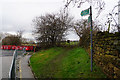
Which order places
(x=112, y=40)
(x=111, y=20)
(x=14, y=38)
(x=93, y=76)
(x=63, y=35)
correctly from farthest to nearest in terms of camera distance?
(x=14, y=38) → (x=63, y=35) → (x=111, y=20) → (x=93, y=76) → (x=112, y=40)

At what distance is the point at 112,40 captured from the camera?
4.02 m

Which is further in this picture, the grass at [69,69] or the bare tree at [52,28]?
the bare tree at [52,28]

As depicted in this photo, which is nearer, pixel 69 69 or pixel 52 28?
pixel 69 69

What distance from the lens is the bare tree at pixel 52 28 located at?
17747 mm

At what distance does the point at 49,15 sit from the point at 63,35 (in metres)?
4.33

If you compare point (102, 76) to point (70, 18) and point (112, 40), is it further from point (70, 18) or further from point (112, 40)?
point (70, 18)

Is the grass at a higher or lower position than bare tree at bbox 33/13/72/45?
lower

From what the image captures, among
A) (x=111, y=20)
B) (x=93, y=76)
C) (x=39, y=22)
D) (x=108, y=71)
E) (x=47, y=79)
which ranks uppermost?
(x=39, y=22)

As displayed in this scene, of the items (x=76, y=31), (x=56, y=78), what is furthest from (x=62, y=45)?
(x=56, y=78)

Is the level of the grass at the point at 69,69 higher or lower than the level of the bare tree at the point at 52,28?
lower

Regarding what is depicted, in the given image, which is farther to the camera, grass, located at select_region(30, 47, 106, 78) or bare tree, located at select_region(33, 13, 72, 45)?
bare tree, located at select_region(33, 13, 72, 45)

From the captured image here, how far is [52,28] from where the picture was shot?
18.1 metres

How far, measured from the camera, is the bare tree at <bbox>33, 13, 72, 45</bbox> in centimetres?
1775

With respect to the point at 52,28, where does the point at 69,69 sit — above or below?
below
